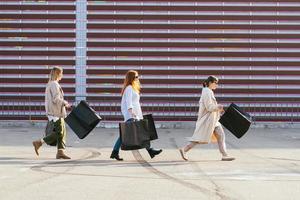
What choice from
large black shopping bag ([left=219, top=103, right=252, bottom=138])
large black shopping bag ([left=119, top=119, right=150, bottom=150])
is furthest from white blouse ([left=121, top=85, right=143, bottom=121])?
large black shopping bag ([left=219, top=103, right=252, bottom=138])

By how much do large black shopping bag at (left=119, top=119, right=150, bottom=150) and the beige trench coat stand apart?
1029 millimetres

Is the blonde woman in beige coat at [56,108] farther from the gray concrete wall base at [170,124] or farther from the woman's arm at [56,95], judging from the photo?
the gray concrete wall base at [170,124]

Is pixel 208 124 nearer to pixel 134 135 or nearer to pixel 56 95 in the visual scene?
pixel 134 135

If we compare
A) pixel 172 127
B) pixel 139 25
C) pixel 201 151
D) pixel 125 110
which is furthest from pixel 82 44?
pixel 125 110

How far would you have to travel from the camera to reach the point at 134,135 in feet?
37.8

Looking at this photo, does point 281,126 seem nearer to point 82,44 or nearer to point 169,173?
point 82,44

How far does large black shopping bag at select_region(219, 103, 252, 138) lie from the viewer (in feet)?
41.6

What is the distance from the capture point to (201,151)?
14031mm

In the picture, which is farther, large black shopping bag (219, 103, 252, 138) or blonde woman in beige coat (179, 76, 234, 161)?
large black shopping bag (219, 103, 252, 138)

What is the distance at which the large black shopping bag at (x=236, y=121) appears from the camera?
12.7 m

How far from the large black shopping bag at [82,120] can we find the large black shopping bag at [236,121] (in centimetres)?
241

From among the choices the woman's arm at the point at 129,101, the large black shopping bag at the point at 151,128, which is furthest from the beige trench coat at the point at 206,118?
the woman's arm at the point at 129,101

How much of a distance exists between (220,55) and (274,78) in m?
2.03

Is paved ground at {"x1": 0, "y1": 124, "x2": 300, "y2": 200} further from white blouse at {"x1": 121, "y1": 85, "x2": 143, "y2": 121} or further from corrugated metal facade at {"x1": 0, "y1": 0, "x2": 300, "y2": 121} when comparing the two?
corrugated metal facade at {"x1": 0, "y1": 0, "x2": 300, "y2": 121}
